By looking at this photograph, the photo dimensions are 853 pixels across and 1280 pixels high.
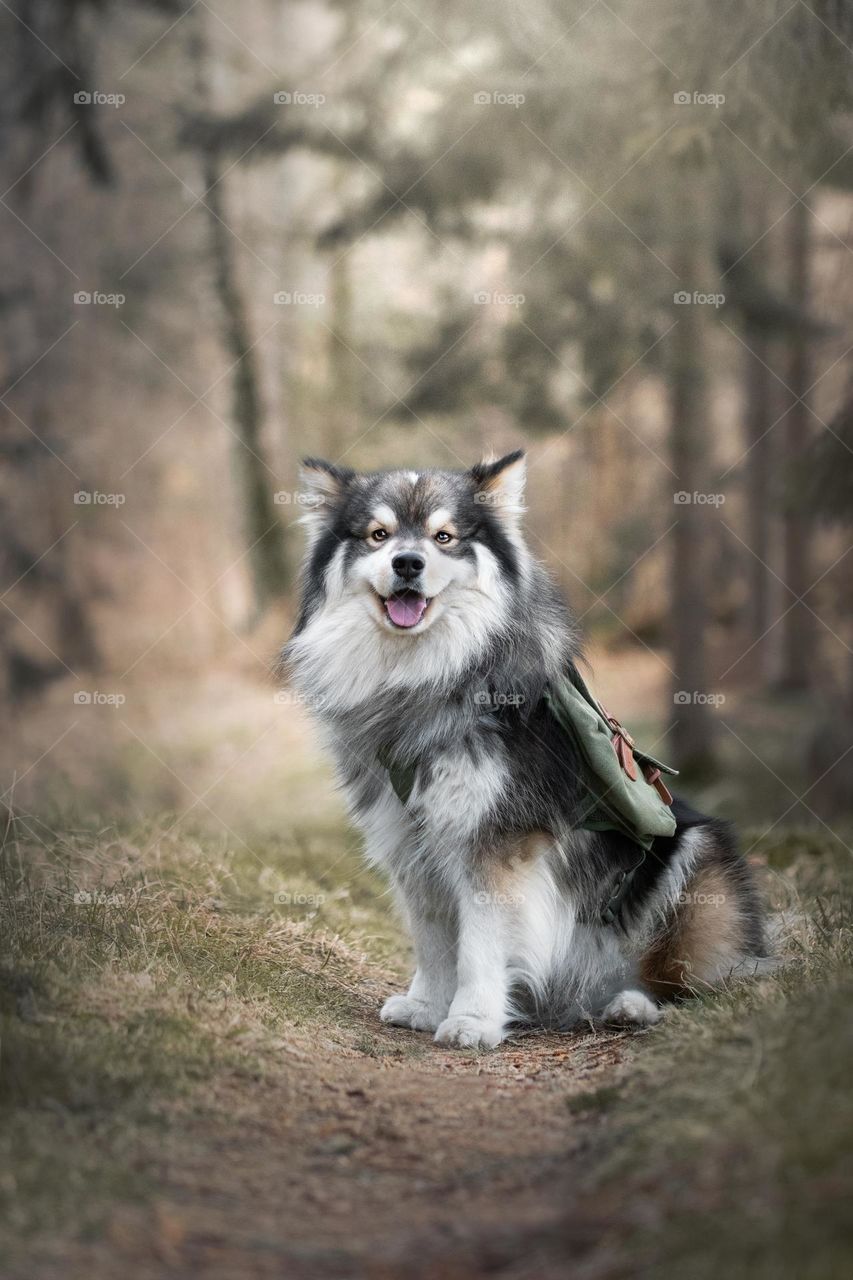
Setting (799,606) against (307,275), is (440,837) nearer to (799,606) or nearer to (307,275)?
(799,606)

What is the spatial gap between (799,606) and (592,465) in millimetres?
4516

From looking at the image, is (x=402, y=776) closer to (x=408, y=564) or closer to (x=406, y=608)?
(x=406, y=608)

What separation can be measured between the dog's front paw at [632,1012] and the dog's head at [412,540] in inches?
62.4

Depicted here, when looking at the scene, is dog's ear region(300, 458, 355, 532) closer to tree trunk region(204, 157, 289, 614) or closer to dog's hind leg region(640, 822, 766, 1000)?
dog's hind leg region(640, 822, 766, 1000)

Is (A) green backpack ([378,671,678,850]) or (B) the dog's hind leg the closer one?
(A) green backpack ([378,671,678,850])

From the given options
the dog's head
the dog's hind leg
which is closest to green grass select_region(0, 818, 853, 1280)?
the dog's hind leg

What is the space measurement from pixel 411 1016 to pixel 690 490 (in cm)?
728

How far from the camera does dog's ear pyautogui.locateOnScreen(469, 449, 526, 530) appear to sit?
4668 mm

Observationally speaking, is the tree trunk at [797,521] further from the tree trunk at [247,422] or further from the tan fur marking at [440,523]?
the tan fur marking at [440,523]

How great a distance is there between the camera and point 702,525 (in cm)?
1108

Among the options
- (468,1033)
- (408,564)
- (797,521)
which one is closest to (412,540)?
(408,564)

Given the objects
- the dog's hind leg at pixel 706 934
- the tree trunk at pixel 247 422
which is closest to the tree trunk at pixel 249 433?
the tree trunk at pixel 247 422

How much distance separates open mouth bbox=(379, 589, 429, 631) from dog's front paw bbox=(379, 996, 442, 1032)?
1.47m

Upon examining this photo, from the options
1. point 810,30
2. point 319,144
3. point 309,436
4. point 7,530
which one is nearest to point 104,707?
point 7,530
